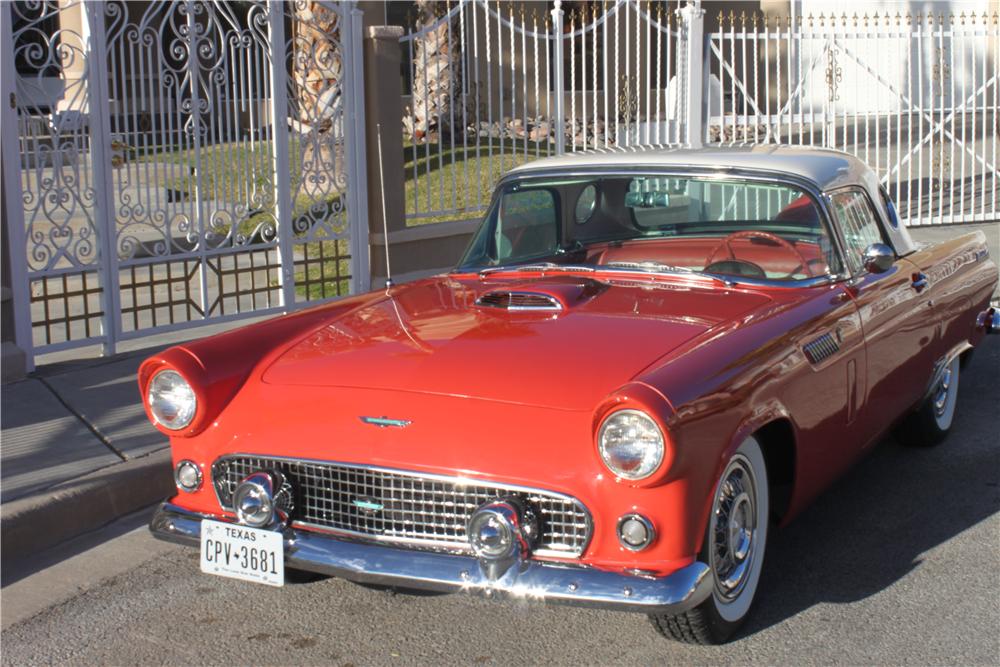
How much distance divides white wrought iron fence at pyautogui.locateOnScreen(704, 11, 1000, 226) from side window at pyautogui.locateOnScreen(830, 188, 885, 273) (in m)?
1.58

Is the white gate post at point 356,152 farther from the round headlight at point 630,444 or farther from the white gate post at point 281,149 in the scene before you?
the round headlight at point 630,444

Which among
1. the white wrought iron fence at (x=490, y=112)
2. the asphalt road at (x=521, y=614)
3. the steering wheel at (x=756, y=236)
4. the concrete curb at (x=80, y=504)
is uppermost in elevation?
the white wrought iron fence at (x=490, y=112)

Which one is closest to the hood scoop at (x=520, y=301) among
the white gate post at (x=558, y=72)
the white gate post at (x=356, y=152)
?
the white gate post at (x=356, y=152)

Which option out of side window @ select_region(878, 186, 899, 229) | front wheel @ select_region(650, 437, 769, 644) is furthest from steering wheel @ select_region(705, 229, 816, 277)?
front wheel @ select_region(650, 437, 769, 644)

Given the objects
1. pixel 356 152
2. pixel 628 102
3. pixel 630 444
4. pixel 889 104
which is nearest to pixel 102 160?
pixel 356 152

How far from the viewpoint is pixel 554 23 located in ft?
36.2

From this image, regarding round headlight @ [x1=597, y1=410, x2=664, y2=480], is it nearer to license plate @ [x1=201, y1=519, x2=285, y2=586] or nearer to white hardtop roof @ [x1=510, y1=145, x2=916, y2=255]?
license plate @ [x1=201, y1=519, x2=285, y2=586]

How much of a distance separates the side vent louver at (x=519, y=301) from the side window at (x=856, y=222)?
134 centimetres

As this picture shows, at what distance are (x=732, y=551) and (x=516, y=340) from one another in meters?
0.99

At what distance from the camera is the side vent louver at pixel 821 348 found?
4277mm

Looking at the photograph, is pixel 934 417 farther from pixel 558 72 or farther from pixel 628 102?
pixel 628 102

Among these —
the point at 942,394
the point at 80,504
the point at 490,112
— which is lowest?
the point at 80,504

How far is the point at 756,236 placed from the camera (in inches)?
200

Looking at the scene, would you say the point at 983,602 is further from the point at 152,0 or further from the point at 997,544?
the point at 152,0
